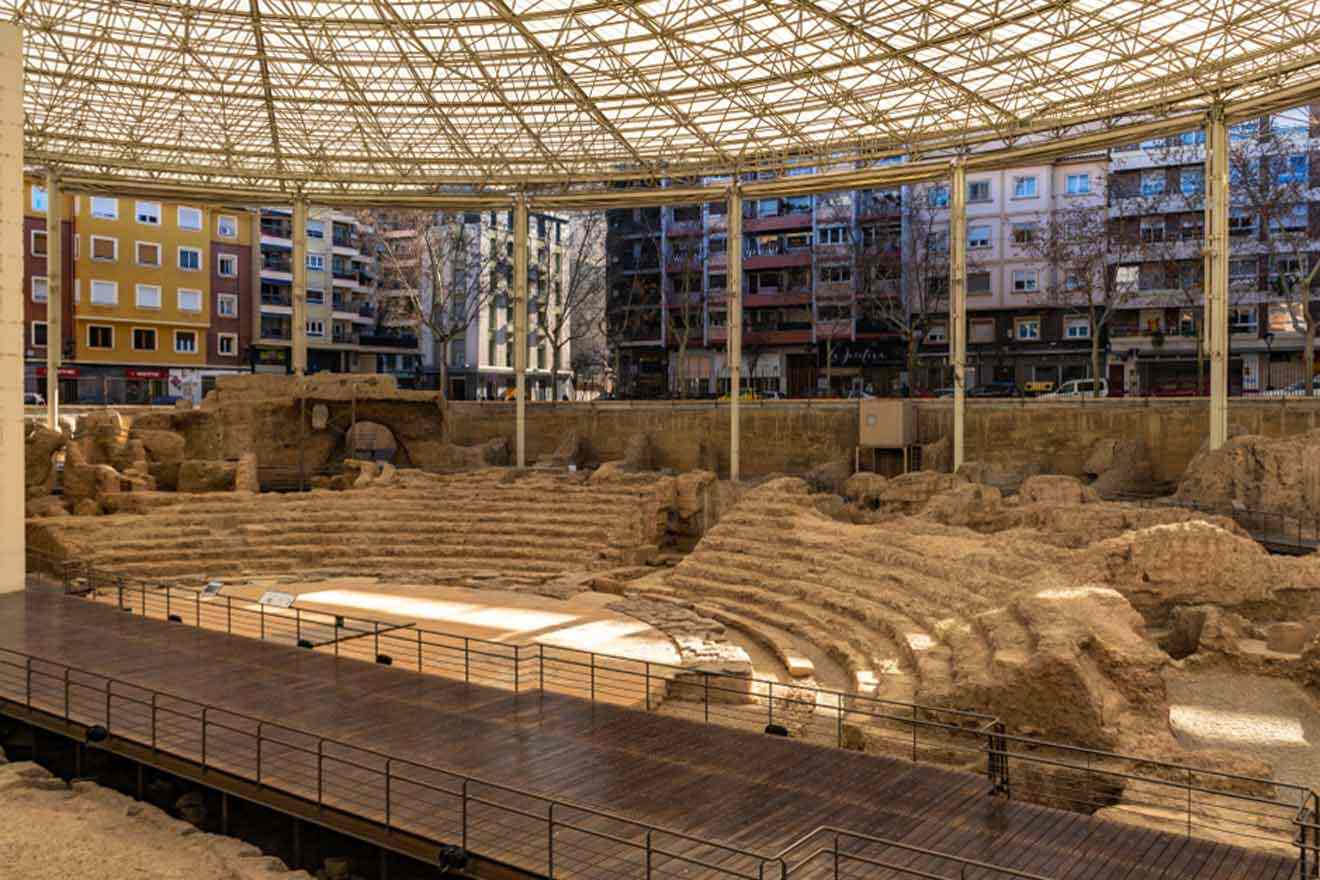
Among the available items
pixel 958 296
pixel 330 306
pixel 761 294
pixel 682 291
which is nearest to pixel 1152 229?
pixel 761 294

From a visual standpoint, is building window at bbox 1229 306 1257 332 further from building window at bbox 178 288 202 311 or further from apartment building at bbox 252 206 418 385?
building window at bbox 178 288 202 311

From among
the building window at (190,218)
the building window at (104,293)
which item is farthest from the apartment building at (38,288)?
the building window at (190,218)

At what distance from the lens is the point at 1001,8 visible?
30734 millimetres

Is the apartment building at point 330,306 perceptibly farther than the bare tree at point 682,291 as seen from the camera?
No

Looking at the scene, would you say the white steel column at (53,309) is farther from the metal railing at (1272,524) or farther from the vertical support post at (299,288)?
the metal railing at (1272,524)

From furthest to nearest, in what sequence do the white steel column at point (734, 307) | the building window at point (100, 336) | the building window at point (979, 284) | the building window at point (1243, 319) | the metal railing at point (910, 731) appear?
the building window at point (979, 284)
the building window at point (100, 336)
the building window at point (1243, 319)
the white steel column at point (734, 307)
the metal railing at point (910, 731)

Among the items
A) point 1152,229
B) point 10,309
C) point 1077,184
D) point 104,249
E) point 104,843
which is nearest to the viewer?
point 104,843

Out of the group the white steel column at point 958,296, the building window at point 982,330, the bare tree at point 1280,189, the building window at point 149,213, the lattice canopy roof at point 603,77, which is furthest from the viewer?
the building window at point 982,330

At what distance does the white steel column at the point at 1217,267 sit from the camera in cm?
3127

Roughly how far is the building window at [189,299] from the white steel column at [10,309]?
40045 mm

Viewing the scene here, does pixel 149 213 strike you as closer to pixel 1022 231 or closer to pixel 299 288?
pixel 299 288

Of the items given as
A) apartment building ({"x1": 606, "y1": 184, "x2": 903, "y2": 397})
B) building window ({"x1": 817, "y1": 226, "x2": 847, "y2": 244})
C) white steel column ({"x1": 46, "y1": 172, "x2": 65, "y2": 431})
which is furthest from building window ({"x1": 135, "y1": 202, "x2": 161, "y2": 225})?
building window ({"x1": 817, "y1": 226, "x2": 847, "y2": 244})

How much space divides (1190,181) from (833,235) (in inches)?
835

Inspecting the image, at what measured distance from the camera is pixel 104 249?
61062 mm
